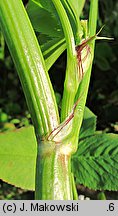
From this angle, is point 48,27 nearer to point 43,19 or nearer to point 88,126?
point 43,19

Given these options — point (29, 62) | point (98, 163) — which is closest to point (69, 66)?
point (29, 62)

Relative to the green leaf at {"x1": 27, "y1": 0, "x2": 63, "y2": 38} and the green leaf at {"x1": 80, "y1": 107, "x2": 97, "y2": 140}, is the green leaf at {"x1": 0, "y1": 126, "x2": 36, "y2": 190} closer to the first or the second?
the green leaf at {"x1": 80, "y1": 107, "x2": 97, "y2": 140}

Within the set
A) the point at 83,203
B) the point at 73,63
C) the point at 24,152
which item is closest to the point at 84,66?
the point at 73,63

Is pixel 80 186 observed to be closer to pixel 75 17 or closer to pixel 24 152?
pixel 24 152

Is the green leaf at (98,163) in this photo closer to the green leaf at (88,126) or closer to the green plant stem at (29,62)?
the green leaf at (88,126)

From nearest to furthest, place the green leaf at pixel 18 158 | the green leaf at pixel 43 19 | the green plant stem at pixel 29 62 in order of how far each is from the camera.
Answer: the green plant stem at pixel 29 62, the green leaf at pixel 43 19, the green leaf at pixel 18 158

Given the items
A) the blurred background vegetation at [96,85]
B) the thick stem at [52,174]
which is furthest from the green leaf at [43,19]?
the blurred background vegetation at [96,85]

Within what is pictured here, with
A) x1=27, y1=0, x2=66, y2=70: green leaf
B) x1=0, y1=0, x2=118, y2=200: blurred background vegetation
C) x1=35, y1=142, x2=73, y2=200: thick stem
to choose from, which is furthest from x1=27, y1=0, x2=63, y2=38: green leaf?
x1=0, y1=0, x2=118, y2=200: blurred background vegetation
